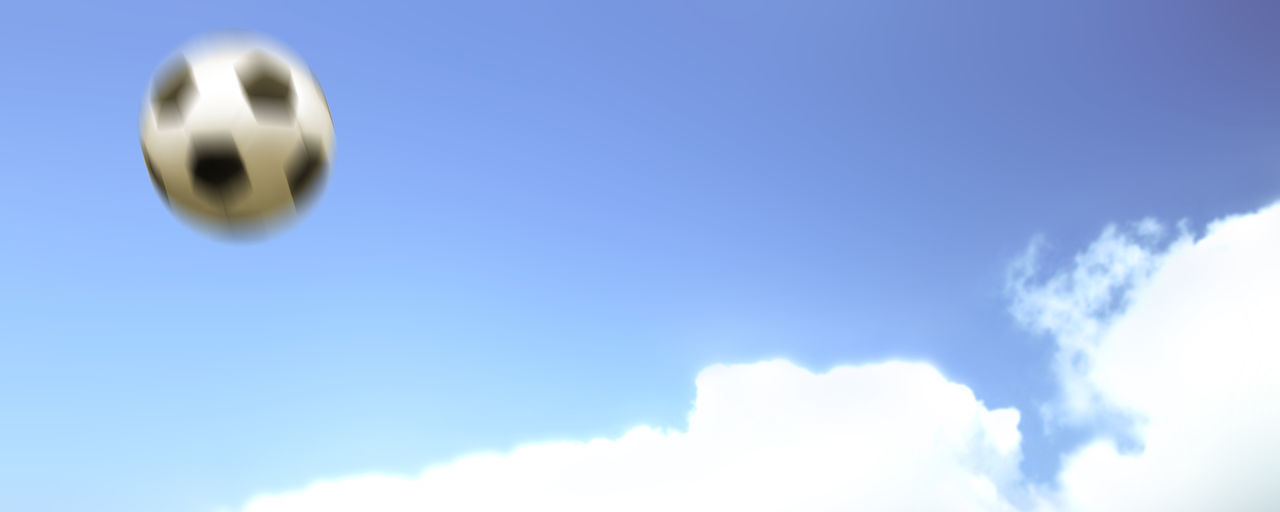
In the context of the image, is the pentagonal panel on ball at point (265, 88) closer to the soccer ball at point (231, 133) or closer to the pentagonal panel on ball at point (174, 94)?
the soccer ball at point (231, 133)

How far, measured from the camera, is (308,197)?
7.66m

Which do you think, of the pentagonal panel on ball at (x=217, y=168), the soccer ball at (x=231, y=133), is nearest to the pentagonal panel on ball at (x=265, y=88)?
the soccer ball at (x=231, y=133)

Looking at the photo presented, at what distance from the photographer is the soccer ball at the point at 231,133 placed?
6793 mm

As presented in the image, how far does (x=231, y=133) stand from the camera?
22.2 ft

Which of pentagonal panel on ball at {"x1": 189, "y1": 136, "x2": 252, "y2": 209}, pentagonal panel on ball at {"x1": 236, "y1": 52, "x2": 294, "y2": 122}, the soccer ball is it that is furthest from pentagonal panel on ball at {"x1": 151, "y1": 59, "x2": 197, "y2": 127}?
pentagonal panel on ball at {"x1": 236, "y1": 52, "x2": 294, "y2": 122}

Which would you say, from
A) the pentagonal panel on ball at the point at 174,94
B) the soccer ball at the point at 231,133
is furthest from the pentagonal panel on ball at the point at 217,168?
the pentagonal panel on ball at the point at 174,94

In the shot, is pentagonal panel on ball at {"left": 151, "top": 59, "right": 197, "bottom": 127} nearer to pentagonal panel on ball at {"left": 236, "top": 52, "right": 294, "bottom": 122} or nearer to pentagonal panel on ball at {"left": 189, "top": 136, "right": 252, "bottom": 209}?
pentagonal panel on ball at {"left": 189, "top": 136, "right": 252, "bottom": 209}

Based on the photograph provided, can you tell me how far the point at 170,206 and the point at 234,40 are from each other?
177 cm

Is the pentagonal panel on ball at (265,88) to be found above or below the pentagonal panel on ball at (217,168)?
above

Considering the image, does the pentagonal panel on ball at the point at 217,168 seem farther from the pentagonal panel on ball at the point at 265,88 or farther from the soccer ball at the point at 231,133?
the pentagonal panel on ball at the point at 265,88

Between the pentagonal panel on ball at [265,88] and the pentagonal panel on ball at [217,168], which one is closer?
the pentagonal panel on ball at [217,168]

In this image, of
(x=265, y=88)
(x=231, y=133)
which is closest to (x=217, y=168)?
(x=231, y=133)

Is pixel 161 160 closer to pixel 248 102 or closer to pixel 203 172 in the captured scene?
pixel 203 172

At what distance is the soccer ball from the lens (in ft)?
22.3
